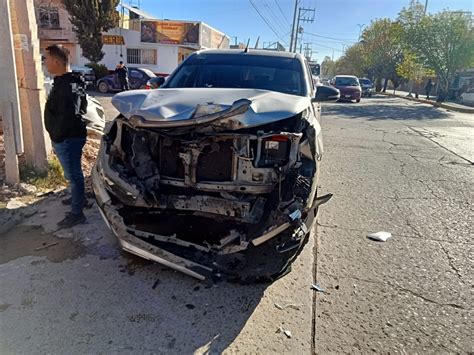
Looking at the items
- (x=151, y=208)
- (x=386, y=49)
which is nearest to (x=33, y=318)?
(x=151, y=208)

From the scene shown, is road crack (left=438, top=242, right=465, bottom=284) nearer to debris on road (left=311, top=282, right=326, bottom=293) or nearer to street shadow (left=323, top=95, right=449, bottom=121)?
debris on road (left=311, top=282, right=326, bottom=293)

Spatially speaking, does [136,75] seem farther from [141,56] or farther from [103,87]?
[141,56]

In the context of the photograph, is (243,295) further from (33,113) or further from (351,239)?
(33,113)

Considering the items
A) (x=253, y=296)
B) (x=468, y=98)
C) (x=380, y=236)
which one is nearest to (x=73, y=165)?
(x=253, y=296)

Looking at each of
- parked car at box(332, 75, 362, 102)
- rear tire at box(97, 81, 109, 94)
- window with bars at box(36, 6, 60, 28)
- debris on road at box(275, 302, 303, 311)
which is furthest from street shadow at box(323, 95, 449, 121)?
window with bars at box(36, 6, 60, 28)

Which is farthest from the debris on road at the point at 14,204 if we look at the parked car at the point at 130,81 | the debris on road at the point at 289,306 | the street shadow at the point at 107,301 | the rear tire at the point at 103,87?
the rear tire at the point at 103,87

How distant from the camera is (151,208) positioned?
3053mm

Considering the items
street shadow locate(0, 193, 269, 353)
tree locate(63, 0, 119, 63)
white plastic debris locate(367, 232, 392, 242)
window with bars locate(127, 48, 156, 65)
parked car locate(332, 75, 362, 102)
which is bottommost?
street shadow locate(0, 193, 269, 353)

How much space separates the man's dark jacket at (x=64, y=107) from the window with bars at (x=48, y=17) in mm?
28964

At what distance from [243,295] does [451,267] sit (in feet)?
7.02

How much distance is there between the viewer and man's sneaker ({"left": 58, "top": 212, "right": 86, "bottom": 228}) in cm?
382

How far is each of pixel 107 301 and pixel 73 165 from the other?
1832 millimetres

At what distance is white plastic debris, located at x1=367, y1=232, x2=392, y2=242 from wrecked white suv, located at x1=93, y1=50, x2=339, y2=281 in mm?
1376

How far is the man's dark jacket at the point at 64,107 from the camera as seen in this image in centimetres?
363
